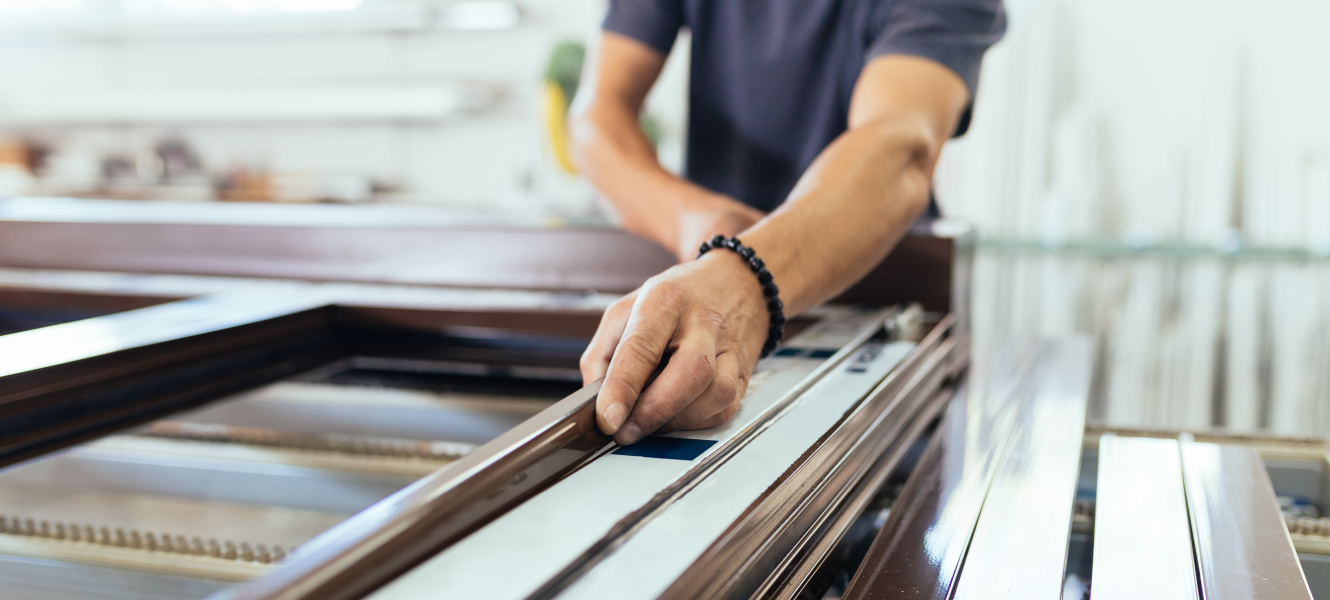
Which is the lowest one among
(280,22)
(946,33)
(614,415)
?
(614,415)

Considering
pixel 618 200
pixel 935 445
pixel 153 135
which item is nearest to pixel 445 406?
pixel 618 200

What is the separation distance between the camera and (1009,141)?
7.85 ft

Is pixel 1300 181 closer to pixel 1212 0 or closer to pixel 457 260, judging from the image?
pixel 1212 0

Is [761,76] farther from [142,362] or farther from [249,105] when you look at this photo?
[249,105]

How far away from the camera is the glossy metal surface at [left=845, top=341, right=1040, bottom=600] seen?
1.48 feet

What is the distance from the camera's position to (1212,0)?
97.9 inches

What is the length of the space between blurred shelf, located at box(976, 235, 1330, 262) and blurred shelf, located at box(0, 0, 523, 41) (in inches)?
81.1

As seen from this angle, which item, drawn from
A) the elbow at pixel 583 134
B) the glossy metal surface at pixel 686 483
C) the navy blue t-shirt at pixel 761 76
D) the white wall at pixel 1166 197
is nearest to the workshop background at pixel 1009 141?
the white wall at pixel 1166 197

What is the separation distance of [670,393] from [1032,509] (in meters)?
0.21

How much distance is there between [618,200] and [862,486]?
661 millimetres

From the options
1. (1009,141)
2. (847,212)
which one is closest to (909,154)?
(847,212)

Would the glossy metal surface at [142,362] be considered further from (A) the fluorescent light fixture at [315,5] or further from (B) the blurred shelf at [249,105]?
(A) the fluorescent light fixture at [315,5]

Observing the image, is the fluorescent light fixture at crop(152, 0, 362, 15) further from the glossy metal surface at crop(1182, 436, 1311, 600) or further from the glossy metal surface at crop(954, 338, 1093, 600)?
the glossy metal surface at crop(1182, 436, 1311, 600)

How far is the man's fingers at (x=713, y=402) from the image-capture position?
512 mm
